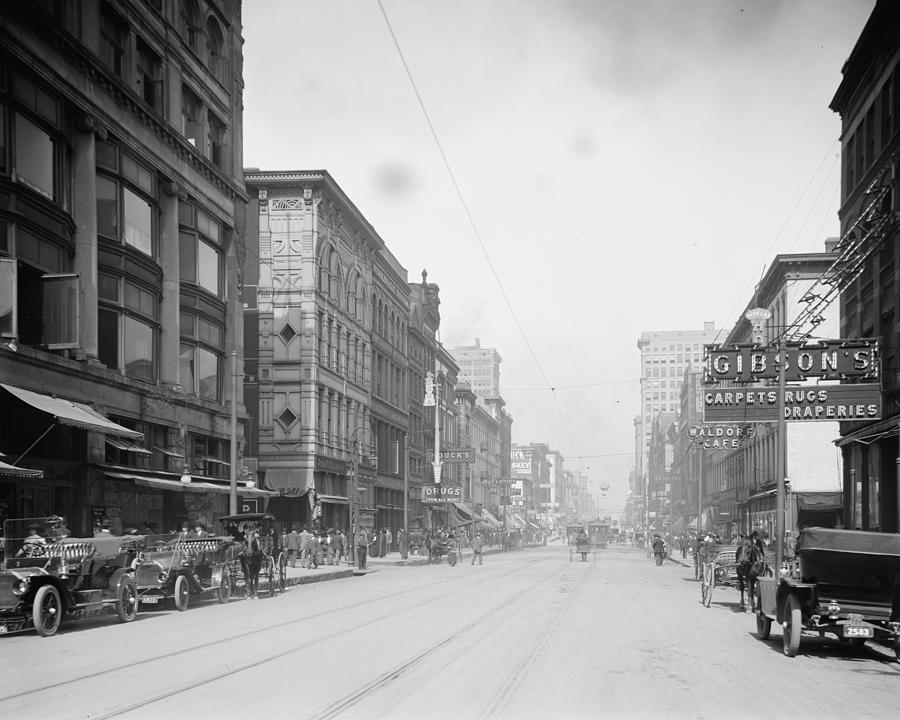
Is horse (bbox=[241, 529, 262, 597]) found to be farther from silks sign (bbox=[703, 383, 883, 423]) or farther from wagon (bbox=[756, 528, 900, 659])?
wagon (bbox=[756, 528, 900, 659])

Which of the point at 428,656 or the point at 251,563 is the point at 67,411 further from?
the point at 428,656

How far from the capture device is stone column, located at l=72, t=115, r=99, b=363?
98.3 feet

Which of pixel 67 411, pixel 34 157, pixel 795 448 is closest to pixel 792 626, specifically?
pixel 67 411

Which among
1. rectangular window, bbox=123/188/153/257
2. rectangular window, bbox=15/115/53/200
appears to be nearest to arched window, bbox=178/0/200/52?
rectangular window, bbox=123/188/153/257

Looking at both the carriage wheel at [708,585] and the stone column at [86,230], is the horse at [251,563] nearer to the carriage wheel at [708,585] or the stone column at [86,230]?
the stone column at [86,230]

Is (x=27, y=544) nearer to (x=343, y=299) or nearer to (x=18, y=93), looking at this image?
(x=18, y=93)

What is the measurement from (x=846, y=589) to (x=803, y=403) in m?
16.6

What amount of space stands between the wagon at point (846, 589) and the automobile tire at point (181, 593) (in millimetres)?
14408

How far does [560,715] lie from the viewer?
34.2 feet

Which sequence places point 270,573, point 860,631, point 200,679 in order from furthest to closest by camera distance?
point 270,573, point 860,631, point 200,679

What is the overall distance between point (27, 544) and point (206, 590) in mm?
7872

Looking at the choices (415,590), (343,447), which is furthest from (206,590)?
(343,447)

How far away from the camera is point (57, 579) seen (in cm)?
1884

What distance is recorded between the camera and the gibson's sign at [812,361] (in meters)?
31.4
